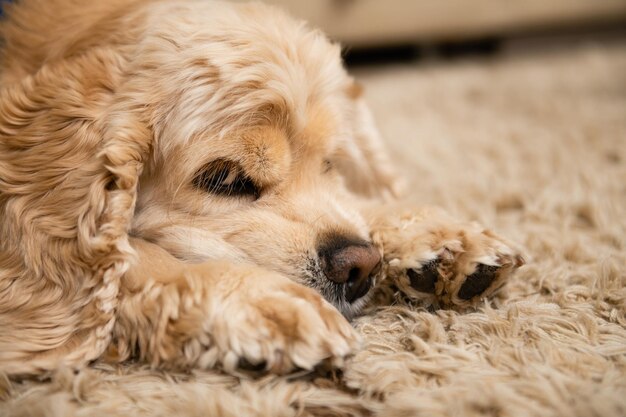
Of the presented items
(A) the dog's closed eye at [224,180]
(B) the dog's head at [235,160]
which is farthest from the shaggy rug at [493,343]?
(A) the dog's closed eye at [224,180]

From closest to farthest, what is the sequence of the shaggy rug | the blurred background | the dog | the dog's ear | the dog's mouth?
the shaggy rug → the dog → the dog's mouth → the dog's ear → the blurred background

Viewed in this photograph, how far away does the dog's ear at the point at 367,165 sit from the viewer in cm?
195

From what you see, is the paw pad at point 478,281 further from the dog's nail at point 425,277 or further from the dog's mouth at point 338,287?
the dog's mouth at point 338,287

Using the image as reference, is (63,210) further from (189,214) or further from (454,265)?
(454,265)

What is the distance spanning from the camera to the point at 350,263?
132 centimetres

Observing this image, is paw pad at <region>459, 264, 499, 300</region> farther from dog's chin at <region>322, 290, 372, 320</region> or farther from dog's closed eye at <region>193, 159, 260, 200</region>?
dog's closed eye at <region>193, 159, 260, 200</region>

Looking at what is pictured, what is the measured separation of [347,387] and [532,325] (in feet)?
1.50

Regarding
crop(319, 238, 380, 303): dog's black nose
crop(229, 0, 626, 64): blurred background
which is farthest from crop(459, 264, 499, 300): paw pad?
crop(229, 0, 626, 64): blurred background

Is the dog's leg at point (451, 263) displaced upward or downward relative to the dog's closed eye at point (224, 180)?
downward

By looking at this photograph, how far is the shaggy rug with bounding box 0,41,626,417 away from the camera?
1.04 meters

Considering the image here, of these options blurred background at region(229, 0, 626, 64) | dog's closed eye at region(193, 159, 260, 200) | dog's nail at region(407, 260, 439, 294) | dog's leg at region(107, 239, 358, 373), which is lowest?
dog's leg at region(107, 239, 358, 373)

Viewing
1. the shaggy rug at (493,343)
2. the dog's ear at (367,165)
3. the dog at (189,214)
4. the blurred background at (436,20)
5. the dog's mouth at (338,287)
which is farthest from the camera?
the blurred background at (436,20)

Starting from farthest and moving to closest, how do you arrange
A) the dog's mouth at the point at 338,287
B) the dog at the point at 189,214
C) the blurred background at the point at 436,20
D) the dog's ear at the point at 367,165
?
the blurred background at the point at 436,20
the dog's ear at the point at 367,165
the dog's mouth at the point at 338,287
the dog at the point at 189,214

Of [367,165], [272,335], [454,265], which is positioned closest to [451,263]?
[454,265]
